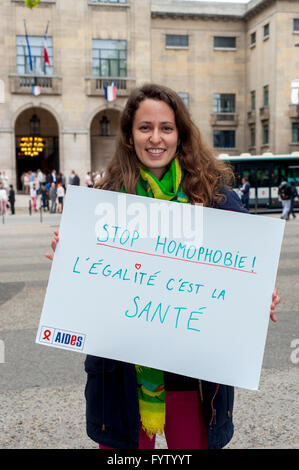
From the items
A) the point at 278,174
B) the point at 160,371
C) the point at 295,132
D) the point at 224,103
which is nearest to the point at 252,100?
the point at 224,103

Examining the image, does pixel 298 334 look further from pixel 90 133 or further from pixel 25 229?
pixel 90 133

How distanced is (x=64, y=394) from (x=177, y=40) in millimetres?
48790

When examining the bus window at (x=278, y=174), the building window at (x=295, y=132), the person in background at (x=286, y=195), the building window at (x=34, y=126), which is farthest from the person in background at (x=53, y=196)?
the building window at (x=295, y=132)

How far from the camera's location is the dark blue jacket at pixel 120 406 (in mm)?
2264

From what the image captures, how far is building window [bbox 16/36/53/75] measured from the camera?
42.8 metres

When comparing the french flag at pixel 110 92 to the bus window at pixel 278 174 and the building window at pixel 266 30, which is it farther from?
the bus window at pixel 278 174

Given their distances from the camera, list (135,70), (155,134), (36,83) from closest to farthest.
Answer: (155,134), (36,83), (135,70)

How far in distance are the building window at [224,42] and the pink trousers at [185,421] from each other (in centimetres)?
5115

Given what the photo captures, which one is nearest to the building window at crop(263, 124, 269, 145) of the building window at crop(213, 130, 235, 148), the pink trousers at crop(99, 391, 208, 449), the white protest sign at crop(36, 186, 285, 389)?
the building window at crop(213, 130, 235, 148)

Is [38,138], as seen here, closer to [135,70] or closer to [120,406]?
[135,70]

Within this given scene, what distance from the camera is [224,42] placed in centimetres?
5056

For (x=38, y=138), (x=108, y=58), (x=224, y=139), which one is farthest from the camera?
(x=224, y=139)

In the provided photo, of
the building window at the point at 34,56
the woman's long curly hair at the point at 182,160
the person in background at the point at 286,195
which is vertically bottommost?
the person in background at the point at 286,195

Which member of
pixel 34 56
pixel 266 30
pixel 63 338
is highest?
pixel 266 30
